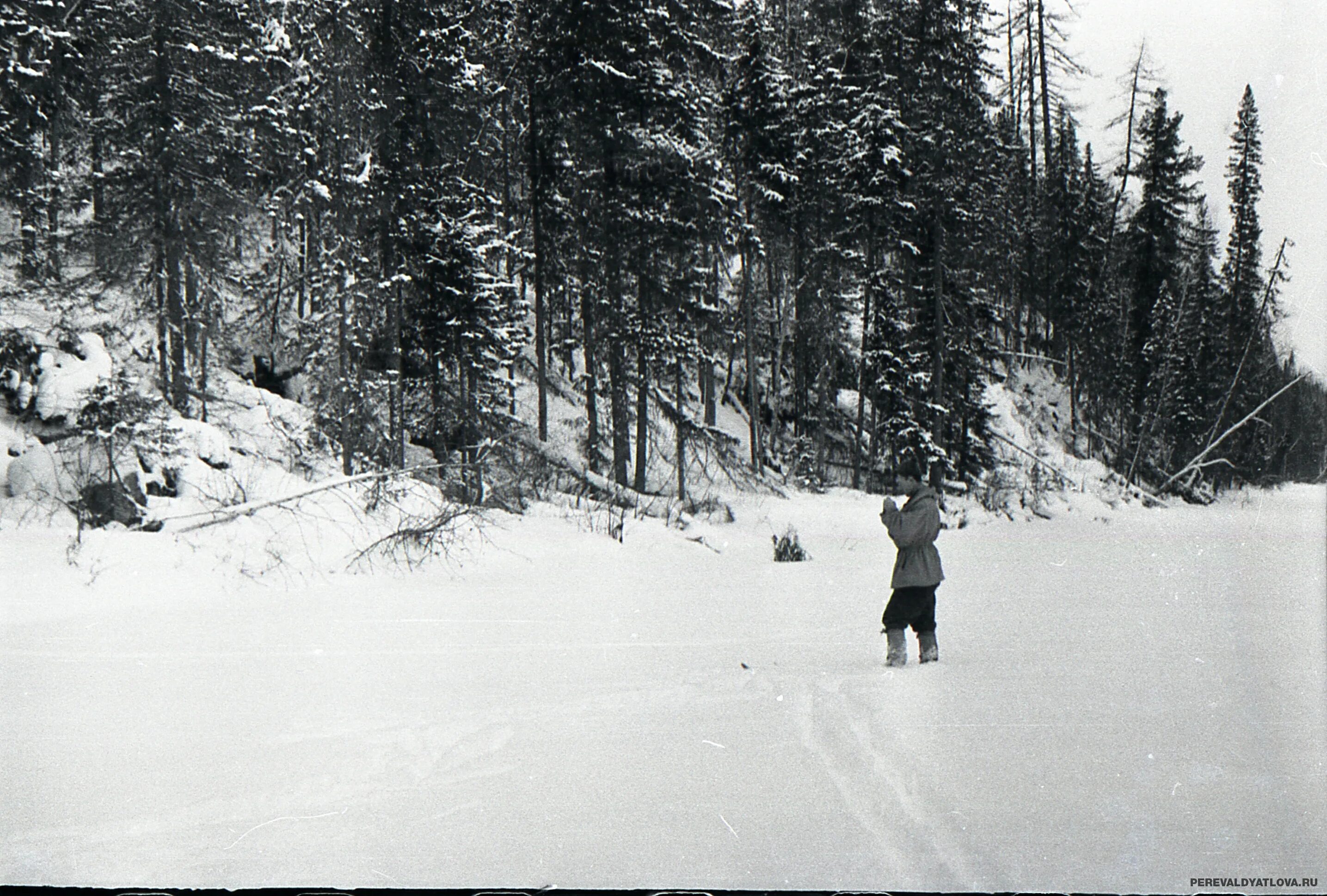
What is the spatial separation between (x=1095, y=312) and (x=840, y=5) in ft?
72.8

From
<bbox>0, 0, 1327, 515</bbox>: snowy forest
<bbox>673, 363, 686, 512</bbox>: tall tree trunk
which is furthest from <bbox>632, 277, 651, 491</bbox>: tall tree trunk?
<bbox>673, 363, 686, 512</bbox>: tall tree trunk

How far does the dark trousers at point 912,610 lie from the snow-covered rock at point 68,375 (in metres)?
10.8

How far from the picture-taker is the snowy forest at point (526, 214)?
1738 cm

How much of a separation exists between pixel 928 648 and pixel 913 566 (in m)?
0.71

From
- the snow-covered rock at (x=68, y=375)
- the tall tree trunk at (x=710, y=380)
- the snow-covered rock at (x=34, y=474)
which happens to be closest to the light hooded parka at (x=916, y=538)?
the snow-covered rock at (x=34, y=474)

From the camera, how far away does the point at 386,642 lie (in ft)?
25.6

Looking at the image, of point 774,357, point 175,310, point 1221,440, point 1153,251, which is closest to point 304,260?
point 175,310

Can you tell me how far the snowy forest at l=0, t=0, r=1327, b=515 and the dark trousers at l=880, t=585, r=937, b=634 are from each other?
11.9ft

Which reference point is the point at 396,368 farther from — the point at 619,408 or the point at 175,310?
the point at 619,408

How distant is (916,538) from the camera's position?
21.4 ft

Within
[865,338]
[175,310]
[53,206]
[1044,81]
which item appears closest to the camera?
[1044,81]

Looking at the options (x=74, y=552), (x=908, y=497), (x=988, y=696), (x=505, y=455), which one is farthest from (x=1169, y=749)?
(x=505, y=455)

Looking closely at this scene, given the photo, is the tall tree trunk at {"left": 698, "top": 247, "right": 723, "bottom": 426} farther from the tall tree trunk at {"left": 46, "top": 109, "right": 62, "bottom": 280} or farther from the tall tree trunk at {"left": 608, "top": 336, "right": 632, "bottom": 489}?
the tall tree trunk at {"left": 46, "top": 109, "right": 62, "bottom": 280}

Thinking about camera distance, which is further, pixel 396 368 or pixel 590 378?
pixel 590 378
